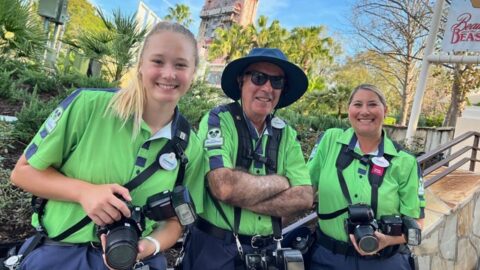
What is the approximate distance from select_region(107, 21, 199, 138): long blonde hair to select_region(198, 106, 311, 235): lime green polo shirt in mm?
504

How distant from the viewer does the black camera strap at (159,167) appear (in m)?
1.56

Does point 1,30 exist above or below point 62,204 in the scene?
above

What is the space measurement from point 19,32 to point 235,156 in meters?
5.73

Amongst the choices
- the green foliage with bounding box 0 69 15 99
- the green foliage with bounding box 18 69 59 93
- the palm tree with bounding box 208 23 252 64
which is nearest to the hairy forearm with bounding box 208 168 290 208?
the green foliage with bounding box 0 69 15 99

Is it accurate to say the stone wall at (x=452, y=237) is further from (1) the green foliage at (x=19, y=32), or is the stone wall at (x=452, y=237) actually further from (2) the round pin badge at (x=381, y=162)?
(1) the green foliage at (x=19, y=32)

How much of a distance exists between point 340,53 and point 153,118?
38384 mm

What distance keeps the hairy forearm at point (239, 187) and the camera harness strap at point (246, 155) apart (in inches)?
4.0

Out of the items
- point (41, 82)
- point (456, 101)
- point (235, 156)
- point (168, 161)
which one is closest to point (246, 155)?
point (235, 156)

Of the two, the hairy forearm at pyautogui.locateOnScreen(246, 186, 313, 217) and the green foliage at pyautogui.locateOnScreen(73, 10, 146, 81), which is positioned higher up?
the green foliage at pyautogui.locateOnScreen(73, 10, 146, 81)

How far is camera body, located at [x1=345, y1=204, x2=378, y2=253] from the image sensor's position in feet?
7.18

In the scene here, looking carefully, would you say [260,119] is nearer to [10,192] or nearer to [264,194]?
[264,194]

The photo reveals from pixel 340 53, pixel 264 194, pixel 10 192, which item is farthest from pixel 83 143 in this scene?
pixel 340 53

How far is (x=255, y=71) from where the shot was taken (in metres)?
2.28

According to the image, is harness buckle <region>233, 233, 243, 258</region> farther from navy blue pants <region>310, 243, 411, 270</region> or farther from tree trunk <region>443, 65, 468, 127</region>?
tree trunk <region>443, 65, 468, 127</region>
